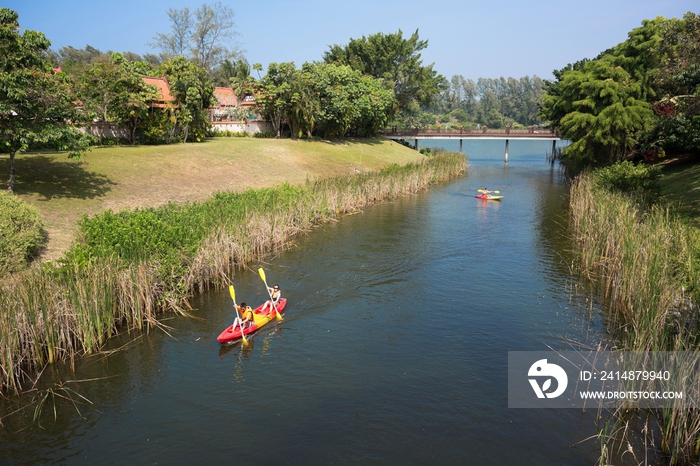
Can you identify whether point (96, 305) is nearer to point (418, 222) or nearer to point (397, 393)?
point (397, 393)

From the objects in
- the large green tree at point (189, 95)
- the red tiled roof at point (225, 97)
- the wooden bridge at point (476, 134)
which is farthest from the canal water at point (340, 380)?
the wooden bridge at point (476, 134)

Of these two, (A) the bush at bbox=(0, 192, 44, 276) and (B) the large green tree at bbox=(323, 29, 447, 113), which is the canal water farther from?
(B) the large green tree at bbox=(323, 29, 447, 113)

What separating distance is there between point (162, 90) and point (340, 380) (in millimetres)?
38522

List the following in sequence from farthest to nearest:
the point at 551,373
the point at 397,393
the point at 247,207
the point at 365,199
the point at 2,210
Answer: the point at 365,199 < the point at 247,207 < the point at 2,210 < the point at 551,373 < the point at 397,393

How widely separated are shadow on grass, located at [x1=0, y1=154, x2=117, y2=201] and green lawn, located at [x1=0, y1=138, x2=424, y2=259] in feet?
0.13

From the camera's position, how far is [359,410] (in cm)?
1227

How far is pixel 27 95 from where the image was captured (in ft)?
73.0

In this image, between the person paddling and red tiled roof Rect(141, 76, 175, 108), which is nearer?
the person paddling

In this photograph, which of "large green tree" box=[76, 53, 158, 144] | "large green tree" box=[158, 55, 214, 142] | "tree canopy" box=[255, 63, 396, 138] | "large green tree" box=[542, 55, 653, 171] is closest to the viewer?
"large green tree" box=[76, 53, 158, 144]

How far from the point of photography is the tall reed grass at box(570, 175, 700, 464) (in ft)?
33.4

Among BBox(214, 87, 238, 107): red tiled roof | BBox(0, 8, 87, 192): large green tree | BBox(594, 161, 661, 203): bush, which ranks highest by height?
BBox(214, 87, 238, 107): red tiled roof

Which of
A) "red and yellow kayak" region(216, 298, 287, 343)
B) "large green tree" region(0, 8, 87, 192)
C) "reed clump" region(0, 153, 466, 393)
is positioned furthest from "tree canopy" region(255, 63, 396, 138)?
"red and yellow kayak" region(216, 298, 287, 343)

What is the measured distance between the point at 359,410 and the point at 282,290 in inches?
332

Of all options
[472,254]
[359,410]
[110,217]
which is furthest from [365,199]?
[359,410]
